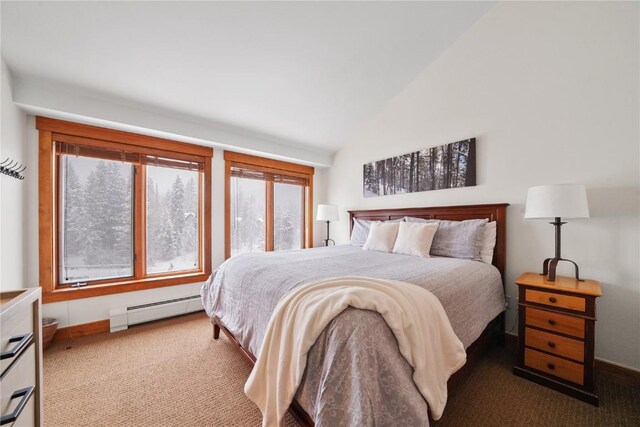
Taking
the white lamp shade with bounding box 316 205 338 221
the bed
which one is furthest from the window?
the white lamp shade with bounding box 316 205 338 221

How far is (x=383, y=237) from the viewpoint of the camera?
2883 millimetres

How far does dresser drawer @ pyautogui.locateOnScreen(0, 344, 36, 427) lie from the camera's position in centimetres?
76

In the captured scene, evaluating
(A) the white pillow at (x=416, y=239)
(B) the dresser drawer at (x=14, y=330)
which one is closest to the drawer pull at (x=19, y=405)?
(B) the dresser drawer at (x=14, y=330)

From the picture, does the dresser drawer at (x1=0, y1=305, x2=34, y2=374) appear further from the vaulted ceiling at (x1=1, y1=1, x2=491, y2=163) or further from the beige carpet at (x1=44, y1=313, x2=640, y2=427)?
the vaulted ceiling at (x1=1, y1=1, x2=491, y2=163)

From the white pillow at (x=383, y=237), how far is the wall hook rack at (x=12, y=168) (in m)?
3.13

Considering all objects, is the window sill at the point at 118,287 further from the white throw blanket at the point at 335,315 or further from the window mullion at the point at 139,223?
the white throw blanket at the point at 335,315

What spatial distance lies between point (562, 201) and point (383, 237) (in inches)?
59.6

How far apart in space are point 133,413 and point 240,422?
0.67 meters

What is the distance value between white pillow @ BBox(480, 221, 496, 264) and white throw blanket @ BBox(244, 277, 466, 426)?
4.77 feet

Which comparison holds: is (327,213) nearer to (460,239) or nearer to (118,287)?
(460,239)

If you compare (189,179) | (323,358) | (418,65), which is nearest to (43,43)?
(189,179)

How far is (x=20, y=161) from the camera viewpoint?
88.5 inches

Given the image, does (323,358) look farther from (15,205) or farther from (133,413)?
(15,205)

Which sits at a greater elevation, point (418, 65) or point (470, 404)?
point (418, 65)
